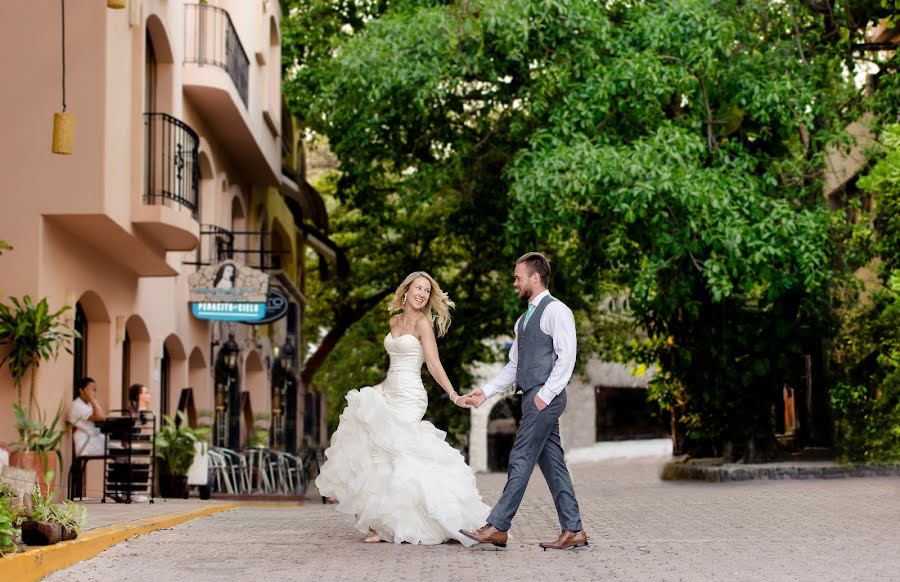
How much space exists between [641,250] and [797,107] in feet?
10.3

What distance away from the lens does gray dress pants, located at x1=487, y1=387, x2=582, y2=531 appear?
32.9 ft

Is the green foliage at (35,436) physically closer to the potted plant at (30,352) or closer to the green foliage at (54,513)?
the potted plant at (30,352)

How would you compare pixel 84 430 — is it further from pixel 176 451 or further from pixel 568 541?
pixel 568 541

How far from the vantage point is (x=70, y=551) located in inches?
371

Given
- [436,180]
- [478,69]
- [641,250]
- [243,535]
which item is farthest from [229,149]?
[243,535]

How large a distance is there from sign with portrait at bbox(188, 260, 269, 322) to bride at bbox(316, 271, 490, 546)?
11160mm

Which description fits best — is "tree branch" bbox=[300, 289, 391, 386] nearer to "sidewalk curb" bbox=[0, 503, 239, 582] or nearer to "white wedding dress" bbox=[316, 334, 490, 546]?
"sidewalk curb" bbox=[0, 503, 239, 582]

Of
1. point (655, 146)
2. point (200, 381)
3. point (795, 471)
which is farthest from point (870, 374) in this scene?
point (200, 381)

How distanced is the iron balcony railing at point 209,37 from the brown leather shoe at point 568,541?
14.7 meters

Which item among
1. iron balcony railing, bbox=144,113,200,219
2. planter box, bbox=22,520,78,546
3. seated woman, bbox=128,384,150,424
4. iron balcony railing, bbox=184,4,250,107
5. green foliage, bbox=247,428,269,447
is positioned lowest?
planter box, bbox=22,520,78,546

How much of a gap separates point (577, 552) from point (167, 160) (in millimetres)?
11020

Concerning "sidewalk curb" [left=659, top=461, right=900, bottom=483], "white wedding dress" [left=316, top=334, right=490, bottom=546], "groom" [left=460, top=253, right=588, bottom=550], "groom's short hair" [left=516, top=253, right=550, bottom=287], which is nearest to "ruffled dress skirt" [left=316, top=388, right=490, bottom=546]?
"white wedding dress" [left=316, top=334, right=490, bottom=546]

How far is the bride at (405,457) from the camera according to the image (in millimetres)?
10742

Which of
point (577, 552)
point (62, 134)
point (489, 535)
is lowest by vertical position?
point (577, 552)
